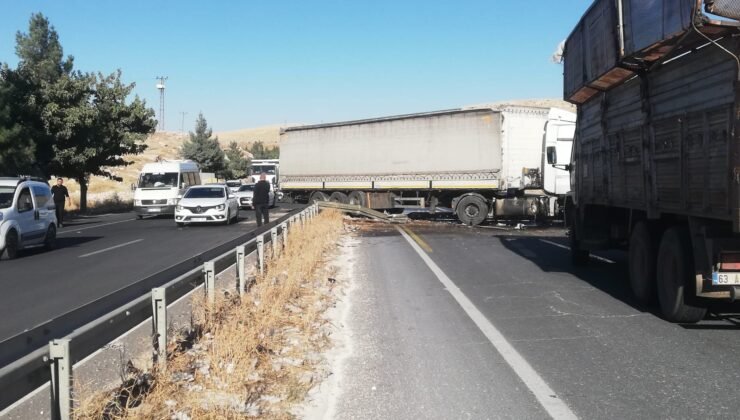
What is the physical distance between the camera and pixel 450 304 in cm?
904

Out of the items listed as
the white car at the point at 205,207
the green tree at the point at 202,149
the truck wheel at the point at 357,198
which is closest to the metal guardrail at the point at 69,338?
the white car at the point at 205,207

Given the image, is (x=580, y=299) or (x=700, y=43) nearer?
(x=700, y=43)

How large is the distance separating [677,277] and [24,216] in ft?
45.9

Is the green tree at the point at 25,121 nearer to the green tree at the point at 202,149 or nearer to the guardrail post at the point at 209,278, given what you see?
the guardrail post at the point at 209,278

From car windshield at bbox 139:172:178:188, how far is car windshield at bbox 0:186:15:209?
13.8 m

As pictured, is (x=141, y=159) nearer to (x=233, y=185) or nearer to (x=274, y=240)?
(x=233, y=185)

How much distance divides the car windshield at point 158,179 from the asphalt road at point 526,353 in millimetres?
19974

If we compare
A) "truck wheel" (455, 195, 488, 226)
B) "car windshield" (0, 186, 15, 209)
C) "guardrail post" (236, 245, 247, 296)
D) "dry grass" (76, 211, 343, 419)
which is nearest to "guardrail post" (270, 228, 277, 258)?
"dry grass" (76, 211, 343, 419)

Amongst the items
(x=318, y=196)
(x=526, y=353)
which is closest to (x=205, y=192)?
(x=318, y=196)

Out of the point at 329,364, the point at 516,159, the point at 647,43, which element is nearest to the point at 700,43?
the point at 647,43

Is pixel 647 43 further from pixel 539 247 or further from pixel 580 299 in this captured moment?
pixel 539 247

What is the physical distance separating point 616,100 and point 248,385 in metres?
7.08

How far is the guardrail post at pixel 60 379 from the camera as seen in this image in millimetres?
3432

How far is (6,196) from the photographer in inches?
615
